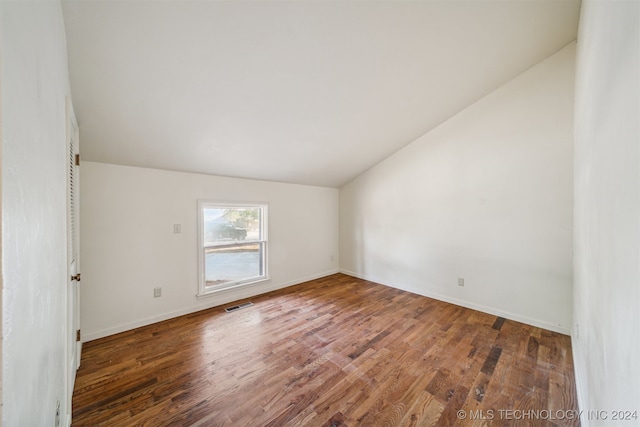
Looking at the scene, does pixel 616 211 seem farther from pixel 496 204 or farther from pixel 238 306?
pixel 238 306

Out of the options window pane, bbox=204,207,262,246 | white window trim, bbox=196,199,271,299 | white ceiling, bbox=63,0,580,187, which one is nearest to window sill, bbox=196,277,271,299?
white window trim, bbox=196,199,271,299

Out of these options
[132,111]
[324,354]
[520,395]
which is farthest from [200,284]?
[520,395]

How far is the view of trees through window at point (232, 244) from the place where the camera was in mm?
3330

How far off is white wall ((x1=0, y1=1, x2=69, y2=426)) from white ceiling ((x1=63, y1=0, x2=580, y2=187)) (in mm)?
501

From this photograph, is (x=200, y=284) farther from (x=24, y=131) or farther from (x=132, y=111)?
(x=24, y=131)

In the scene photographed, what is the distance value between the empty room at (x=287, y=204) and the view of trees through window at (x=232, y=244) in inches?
1.3

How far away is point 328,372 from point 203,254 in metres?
2.22

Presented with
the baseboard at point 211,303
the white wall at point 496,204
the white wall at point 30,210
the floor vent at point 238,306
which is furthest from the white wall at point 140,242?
the white wall at point 496,204

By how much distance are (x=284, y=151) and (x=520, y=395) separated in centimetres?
318

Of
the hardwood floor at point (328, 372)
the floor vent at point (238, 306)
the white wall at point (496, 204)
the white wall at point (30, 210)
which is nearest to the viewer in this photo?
the white wall at point (30, 210)

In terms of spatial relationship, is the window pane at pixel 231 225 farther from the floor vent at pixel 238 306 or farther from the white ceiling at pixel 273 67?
the floor vent at pixel 238 306

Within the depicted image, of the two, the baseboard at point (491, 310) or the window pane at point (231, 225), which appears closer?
the baseboard at point (491, 310)

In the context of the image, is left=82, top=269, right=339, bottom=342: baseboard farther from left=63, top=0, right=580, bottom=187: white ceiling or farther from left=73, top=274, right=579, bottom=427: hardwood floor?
left=63, top=0, right=580, bottom=187: white ceiling

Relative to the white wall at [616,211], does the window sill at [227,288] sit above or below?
below
